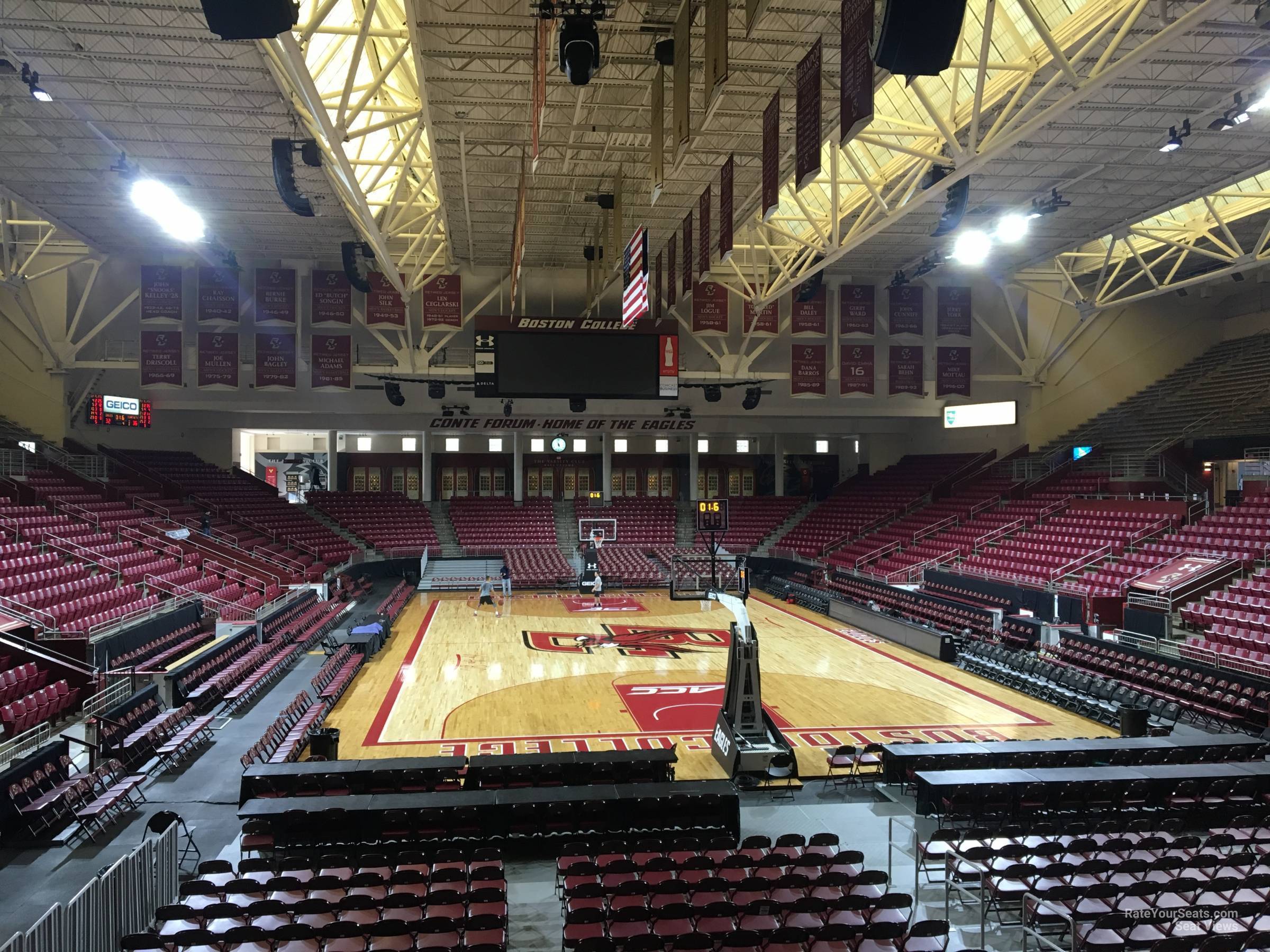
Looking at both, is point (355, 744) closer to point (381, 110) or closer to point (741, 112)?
point (381, 110)

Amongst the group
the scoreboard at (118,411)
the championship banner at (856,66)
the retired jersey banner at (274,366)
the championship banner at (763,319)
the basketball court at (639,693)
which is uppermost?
the championship banner at (763,319)

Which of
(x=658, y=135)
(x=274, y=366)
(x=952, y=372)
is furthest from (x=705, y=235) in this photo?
(x=274, y=366)

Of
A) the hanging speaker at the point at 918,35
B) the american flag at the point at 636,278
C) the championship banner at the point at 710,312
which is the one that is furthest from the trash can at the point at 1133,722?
the championship banner at the point at 710,312

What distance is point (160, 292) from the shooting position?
985 inches

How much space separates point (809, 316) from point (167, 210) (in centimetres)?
1815

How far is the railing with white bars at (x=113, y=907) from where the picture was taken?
5836 millimetres

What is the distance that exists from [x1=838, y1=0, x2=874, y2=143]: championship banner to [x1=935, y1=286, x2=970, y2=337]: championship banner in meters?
18.5

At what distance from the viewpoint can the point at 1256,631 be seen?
53.2ft

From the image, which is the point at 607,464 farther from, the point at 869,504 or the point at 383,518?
the point at 869,504

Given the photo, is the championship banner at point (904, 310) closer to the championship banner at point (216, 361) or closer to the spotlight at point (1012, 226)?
the spotlight at point (1012, 226)

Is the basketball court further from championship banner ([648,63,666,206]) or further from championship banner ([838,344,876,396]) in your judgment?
championship banner ([648,63,666,206])

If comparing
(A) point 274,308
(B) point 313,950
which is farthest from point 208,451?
(B) point 313,950

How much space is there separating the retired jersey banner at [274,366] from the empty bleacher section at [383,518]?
33.4 feet

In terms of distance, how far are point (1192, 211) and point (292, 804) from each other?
87.4ft
